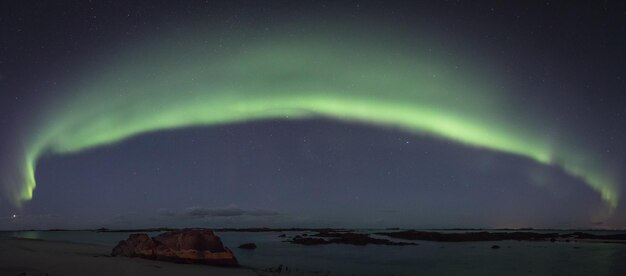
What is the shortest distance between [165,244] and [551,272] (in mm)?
30450

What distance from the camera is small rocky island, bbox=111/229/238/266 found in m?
31.4

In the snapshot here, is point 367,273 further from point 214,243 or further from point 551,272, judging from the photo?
point 551,272

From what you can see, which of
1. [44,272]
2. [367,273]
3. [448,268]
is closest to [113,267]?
[44,272]

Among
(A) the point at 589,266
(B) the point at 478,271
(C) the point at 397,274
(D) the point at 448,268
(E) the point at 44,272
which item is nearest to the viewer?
(E) the point at 44,272

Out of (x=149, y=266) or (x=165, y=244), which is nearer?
(x=149, y=266)

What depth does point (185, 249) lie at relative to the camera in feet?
104

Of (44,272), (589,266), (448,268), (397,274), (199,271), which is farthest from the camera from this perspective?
(589,266)

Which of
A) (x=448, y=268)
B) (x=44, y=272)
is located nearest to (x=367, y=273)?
(x=448, y=268)

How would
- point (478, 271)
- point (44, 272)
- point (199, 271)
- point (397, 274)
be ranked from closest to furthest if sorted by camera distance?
point (44, 272)
point (199, 271)
point (397, 274)
point (478, 271)

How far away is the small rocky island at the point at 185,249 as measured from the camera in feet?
103

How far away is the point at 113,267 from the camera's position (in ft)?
82.7

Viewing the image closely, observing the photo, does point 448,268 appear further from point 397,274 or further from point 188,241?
point 188,241

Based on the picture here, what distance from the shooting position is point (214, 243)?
106ft

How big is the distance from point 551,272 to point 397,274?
1298 centimetres
